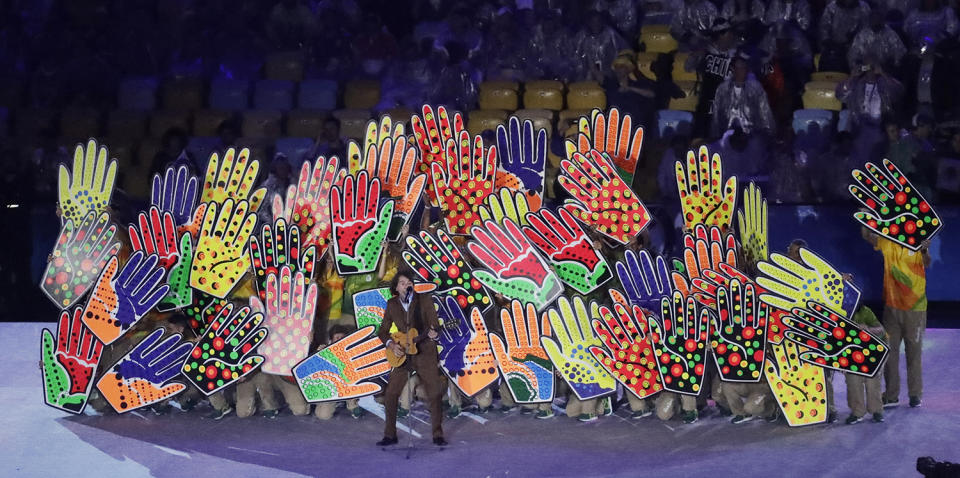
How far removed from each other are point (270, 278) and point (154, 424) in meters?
1.44

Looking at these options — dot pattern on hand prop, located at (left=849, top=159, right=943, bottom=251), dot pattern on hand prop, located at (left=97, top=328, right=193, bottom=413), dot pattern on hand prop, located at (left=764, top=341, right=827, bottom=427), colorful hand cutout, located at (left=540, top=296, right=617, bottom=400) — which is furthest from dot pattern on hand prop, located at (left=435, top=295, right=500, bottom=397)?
dot pattern on hand prop, located at (left=849, top=159, right=943, bottom=251)

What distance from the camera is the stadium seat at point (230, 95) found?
1540cm

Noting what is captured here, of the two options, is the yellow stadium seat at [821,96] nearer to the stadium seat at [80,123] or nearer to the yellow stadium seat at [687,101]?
the yellow stadium seat at [687,101]

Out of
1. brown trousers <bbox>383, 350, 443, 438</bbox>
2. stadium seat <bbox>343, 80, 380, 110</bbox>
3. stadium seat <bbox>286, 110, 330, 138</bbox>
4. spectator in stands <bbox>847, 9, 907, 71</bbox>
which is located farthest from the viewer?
stadium seat <bbox>343, 80, 380, 110</bbox>

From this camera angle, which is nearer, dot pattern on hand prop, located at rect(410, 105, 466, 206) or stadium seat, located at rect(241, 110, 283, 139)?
dot pattern on hand prop, located at rect(410, 105, 466, 206)

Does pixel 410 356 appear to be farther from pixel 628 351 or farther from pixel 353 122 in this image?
pixel 353 122

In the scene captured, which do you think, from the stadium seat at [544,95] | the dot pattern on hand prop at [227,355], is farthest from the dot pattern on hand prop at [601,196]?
the stadium seat at [544,95]

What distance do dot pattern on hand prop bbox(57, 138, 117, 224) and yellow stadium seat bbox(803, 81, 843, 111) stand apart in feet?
24.6

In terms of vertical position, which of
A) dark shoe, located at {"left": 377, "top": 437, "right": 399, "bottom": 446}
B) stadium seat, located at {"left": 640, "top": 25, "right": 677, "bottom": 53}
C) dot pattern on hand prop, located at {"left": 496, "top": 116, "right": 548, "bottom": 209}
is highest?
stadium seat, located at {"left": 640, "top": 25, "right": 677, "bottom": 53}

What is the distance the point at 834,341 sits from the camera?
992cm

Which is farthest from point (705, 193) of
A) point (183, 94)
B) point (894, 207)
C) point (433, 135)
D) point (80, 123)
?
point (80, 123)

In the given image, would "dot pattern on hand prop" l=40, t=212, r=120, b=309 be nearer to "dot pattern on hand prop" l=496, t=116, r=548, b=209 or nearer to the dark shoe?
the dark shoe

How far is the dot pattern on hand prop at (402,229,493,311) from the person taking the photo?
10242mm

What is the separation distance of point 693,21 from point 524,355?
20.8ft
